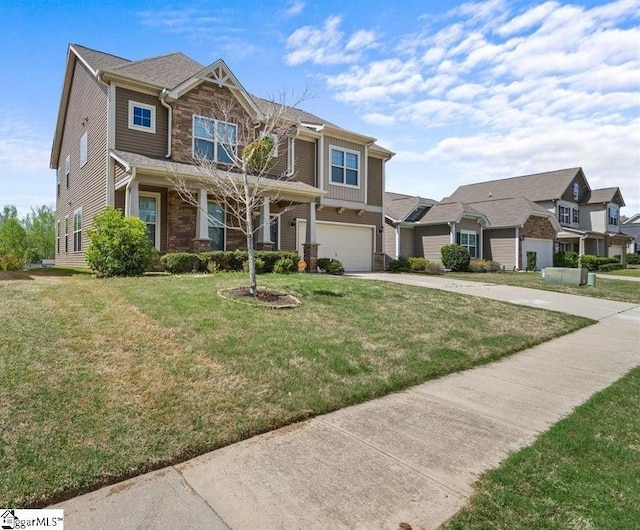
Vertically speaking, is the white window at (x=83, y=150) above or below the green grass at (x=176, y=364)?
above

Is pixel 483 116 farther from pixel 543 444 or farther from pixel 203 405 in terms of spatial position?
pixel 203 405

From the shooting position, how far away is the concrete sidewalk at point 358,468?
7.98ft

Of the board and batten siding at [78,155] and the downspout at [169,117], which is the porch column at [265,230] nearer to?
the downspout at [169,117]

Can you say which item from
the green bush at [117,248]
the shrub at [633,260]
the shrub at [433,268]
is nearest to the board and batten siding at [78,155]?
the green bush at [117,248]

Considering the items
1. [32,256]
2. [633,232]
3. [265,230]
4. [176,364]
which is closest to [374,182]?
[265,230]

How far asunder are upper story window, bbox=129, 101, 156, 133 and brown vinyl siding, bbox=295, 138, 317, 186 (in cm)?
629

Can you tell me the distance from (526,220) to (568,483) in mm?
27206

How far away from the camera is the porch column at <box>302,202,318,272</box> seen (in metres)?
16.0

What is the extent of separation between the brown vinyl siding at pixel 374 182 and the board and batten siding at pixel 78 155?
12383 mm

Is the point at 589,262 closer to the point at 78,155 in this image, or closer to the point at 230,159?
the point at 230,159

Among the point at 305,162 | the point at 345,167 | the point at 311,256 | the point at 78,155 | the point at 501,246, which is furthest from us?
the point at 501,246

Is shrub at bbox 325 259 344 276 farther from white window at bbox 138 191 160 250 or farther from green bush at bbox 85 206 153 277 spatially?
green bush at bbox 85 206 153 277

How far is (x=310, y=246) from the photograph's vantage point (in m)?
16.0

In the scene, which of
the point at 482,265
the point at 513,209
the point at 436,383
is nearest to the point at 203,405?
the point at 436,383
